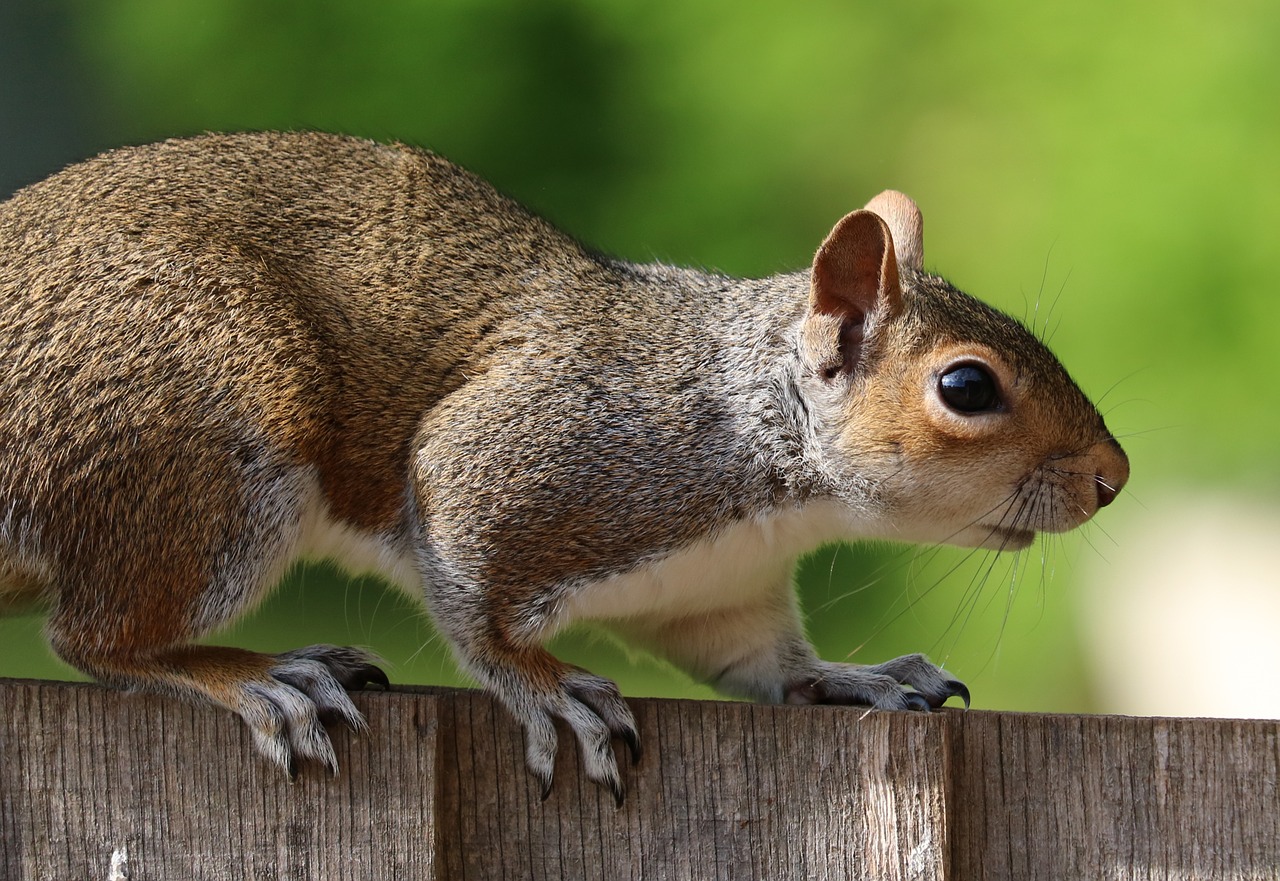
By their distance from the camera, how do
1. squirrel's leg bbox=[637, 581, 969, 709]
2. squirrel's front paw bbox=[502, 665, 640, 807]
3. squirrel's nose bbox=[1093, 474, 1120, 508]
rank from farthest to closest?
squirrel's leg bbox=[637, 581, 969, 709] < squirrel's nose bbox=[1093, 474, 1120, 508] < squirrel's front paw bbox=[502, 665, 640, 807]

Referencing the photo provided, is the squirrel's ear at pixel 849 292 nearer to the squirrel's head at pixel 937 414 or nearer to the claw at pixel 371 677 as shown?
the squirrel's head at pixel 937 414

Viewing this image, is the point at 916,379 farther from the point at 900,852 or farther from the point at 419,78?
the point at 419,78

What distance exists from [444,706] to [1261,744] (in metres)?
1.09

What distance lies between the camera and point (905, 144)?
3803 mm

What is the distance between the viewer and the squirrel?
2.19 meters

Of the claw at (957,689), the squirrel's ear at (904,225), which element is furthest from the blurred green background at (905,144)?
the claw at (957,689)

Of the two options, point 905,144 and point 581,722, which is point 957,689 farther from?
point 905,144

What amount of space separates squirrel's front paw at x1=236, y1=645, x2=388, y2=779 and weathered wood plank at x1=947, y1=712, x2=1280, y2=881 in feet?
2.76

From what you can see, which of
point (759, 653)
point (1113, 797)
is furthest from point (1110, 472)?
point (759, 653)

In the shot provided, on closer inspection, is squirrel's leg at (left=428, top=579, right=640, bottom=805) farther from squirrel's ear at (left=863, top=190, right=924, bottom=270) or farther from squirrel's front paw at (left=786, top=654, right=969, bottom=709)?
squirrel's ear at (left=863, top=190, right=924, bottom=270)

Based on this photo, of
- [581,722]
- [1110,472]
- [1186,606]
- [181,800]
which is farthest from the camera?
[1186,606]

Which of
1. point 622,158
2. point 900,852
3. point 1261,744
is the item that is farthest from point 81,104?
point 1261,744

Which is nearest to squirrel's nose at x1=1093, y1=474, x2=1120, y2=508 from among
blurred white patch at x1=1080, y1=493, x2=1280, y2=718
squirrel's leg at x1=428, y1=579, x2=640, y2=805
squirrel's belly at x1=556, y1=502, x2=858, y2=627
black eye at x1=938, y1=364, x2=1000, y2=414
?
black eye at x1=938, y1=364, x2=1000, y2=414

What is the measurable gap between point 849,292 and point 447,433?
69 centimetres
